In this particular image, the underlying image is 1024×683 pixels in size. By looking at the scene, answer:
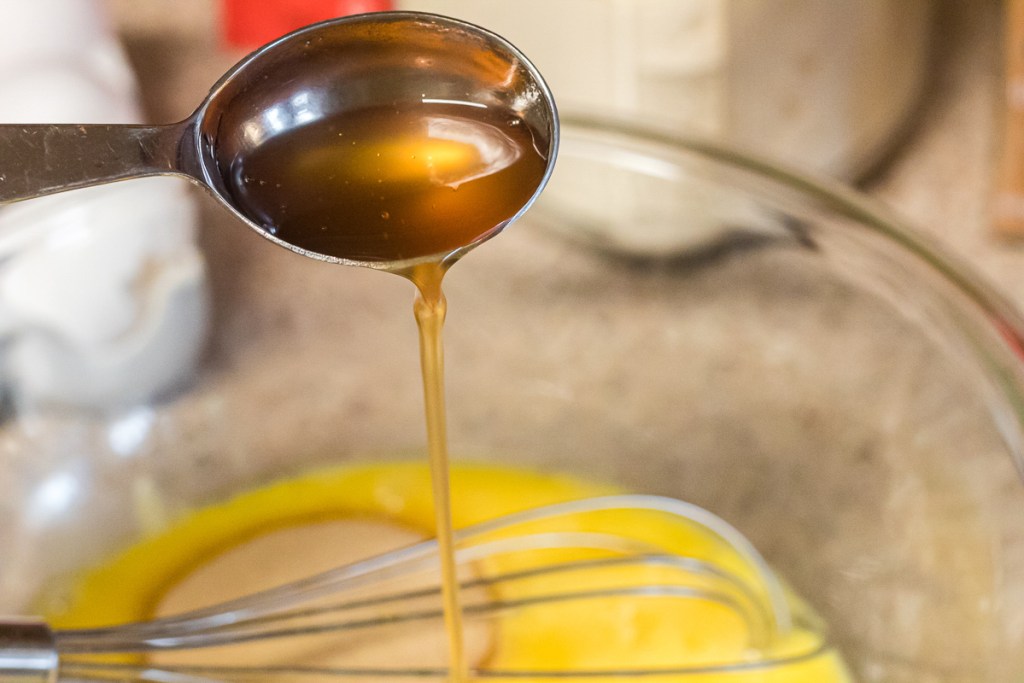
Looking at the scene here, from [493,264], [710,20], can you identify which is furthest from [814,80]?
[493,264]

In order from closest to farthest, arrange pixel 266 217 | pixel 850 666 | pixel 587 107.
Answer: pixel 266 217, pixel 850 666, pixel 587 107

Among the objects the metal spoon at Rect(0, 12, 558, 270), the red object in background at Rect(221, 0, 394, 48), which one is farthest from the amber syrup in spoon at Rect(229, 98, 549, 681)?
the red object in background at Rect(221, 0, 394, 48)

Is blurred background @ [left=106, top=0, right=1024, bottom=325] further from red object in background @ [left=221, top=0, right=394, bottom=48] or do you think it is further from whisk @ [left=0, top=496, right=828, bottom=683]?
whisk @ [left=0, top=496, right=828, bottom=683]

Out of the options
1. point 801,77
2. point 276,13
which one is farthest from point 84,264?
point 801,77

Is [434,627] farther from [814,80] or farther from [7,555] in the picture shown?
[814,80]

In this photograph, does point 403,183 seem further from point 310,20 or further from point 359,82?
point 310,20

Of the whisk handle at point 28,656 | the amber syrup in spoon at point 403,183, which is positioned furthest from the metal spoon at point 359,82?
the whisk handle at point 28,656

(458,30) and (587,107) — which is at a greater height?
(587,107)
